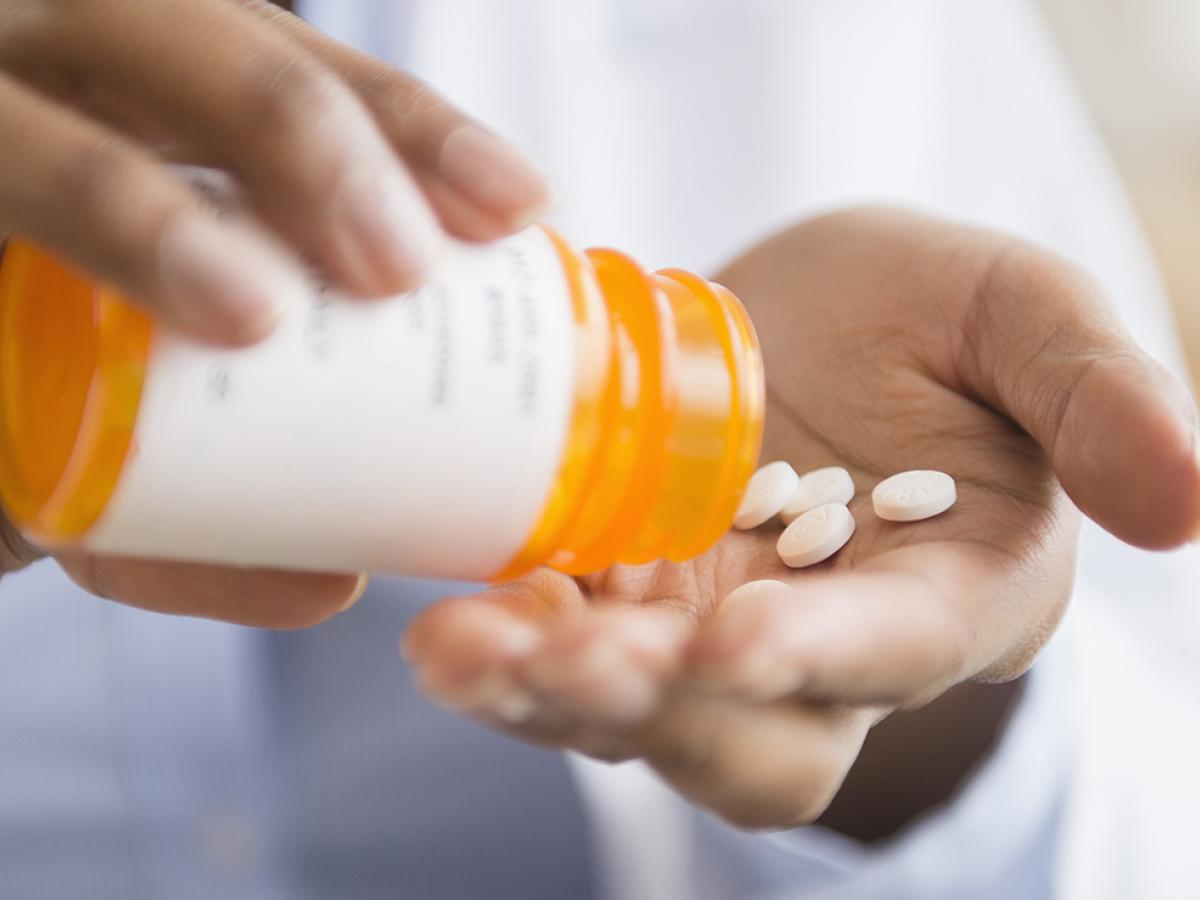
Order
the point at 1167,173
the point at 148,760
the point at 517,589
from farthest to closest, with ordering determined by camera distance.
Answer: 1. the point at 1167,173
2. the point at 148,760
3. the point at 517,589

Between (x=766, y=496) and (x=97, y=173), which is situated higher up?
(x=97, y=173)

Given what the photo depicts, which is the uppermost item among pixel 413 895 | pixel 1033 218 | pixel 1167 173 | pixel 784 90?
pixel 784 90

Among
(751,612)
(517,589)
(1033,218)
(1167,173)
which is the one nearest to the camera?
(751,612)

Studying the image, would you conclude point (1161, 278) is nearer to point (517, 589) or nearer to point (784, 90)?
point (784, 90)

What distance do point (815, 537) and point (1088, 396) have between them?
160mm

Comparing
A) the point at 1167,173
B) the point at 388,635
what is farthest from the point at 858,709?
the point at 1167,173

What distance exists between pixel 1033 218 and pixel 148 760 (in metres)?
1.08

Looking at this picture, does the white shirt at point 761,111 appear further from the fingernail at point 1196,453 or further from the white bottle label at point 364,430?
the white bottle label at point 364,430

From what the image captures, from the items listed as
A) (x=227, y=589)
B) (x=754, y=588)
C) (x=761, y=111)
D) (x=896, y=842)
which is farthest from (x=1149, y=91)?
(x=227, y=589)

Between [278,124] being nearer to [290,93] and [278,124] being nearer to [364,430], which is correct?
[290,93]

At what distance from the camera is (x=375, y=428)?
1.47 ft

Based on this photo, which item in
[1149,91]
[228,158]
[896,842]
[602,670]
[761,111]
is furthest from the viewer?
[1149,91]

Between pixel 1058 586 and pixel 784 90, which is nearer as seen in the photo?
pixel 1058 586

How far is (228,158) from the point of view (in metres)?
0.49
